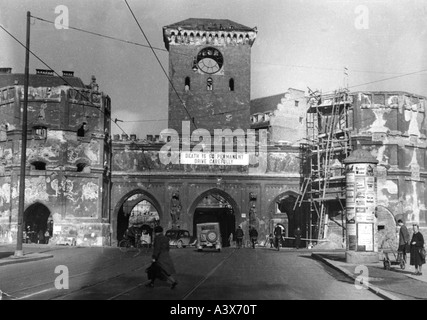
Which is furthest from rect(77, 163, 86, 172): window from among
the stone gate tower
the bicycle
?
the stone gate tower

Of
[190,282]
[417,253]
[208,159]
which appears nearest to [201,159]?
[208,159]

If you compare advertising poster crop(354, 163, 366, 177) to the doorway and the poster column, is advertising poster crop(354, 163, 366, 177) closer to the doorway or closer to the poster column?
the poster column

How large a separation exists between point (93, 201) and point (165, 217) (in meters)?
6.28

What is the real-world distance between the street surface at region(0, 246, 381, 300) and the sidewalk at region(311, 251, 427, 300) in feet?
0.91

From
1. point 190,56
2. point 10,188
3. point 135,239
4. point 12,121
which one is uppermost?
point 190,56

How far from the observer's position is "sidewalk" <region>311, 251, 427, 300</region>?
505 inches

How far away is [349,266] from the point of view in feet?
65.3

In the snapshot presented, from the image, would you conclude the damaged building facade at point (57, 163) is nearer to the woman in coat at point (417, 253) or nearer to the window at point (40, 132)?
the window at point (40, 132)

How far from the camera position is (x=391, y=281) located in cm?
1554

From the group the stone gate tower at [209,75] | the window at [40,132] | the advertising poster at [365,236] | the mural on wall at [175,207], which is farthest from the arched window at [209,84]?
the advertising poster at [365,236]

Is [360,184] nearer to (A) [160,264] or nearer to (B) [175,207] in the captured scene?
(A) [160,264]
